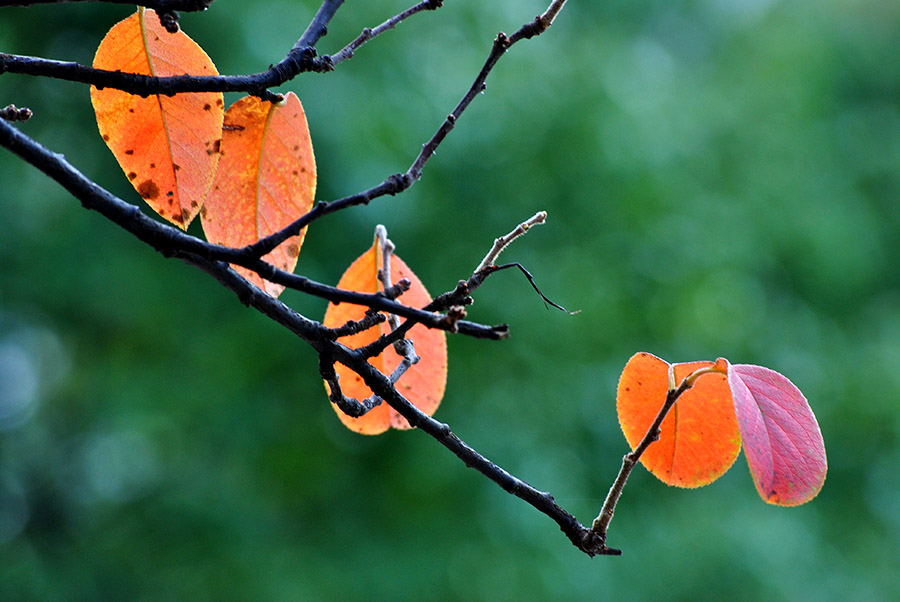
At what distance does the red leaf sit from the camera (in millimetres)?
365

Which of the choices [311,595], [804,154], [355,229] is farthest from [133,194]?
[804,154]

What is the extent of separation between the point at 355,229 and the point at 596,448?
38.3 inches

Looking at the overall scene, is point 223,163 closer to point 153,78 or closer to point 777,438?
point 153,78

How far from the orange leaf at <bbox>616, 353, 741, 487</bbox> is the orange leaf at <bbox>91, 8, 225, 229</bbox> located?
318mm

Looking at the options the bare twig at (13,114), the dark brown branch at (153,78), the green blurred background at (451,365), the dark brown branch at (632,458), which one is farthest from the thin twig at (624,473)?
the green blurred background at (451,365)

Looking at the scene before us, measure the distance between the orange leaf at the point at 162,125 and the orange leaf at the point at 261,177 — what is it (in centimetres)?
4

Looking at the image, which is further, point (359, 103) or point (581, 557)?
point (359, 103)

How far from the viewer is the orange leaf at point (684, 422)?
1.60ft

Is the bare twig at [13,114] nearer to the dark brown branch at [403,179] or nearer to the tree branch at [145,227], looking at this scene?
the tree branch at [145,227]

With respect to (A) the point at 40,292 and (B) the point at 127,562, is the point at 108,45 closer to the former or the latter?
(A) the point at 40,292

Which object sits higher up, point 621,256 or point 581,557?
point 621,256

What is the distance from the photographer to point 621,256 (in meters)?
2.36

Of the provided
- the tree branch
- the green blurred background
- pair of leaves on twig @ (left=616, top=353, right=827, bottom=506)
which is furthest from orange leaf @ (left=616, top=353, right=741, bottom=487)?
the green blurred background

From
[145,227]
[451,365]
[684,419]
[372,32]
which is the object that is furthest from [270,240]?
[451,365]
